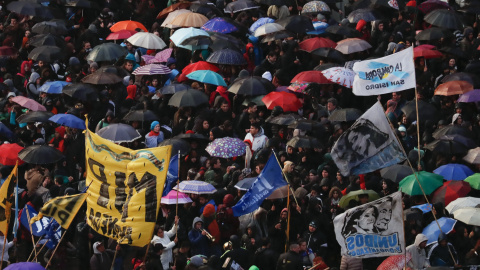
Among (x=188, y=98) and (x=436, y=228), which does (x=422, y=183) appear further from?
(x=188, y=98)

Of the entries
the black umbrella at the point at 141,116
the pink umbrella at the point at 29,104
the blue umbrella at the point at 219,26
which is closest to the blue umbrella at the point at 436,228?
the black umbrella at the point at 141,116

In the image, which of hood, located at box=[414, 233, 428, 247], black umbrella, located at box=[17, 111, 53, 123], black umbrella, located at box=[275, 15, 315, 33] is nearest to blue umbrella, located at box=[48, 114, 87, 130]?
black umbrella, located at box=[17, 111, 53, 123]

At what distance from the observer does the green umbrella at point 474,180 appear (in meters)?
23.6

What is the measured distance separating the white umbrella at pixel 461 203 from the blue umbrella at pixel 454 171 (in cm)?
174

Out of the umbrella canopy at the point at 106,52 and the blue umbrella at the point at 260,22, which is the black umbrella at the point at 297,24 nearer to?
the blue umbrella at the point at 260,22

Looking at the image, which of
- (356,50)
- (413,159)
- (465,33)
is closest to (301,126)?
(413,159)

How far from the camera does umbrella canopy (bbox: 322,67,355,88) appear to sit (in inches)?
1075

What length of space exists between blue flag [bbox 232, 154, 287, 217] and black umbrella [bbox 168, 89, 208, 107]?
17.6 feet

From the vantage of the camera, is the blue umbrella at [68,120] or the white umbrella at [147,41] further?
the white umbrella at [147,41]

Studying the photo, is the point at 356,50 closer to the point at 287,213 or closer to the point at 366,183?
the point at 366,183

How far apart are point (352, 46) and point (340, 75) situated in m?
2.14

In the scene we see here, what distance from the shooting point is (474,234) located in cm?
2212

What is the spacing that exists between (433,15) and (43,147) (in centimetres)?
929

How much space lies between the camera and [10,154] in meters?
26.2
